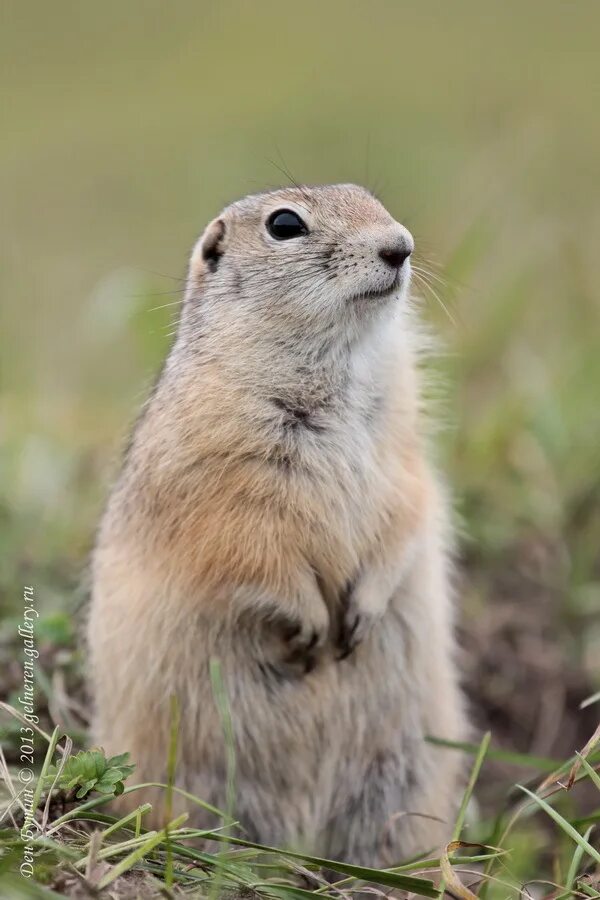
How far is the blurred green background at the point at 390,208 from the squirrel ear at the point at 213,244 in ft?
1.54

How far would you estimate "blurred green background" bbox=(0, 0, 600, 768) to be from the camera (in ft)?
18.5

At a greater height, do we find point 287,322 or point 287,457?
point 287,322

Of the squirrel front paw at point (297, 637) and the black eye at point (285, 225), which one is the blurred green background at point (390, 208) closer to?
the black eye at point (285, 225)

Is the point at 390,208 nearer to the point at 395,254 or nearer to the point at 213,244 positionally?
the point at 213,244

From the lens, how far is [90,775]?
11.0 ft

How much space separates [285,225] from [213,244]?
1.29 feet

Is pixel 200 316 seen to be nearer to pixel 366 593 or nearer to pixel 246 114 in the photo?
pixel 366 593

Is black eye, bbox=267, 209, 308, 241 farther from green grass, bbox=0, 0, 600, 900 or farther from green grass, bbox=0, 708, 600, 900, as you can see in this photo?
green grass, bbox=0, 708, 600, 900

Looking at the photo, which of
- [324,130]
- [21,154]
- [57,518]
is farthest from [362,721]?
[21,154]

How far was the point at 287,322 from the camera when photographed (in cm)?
401

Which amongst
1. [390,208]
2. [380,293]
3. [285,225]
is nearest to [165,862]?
[380,293]

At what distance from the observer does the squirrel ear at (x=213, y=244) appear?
4.39 meters

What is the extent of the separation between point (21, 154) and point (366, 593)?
10.5 meters

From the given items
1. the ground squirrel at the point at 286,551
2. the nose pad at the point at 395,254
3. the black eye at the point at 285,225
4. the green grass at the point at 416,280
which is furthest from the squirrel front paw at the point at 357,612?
the black eye at the point at 285,225
